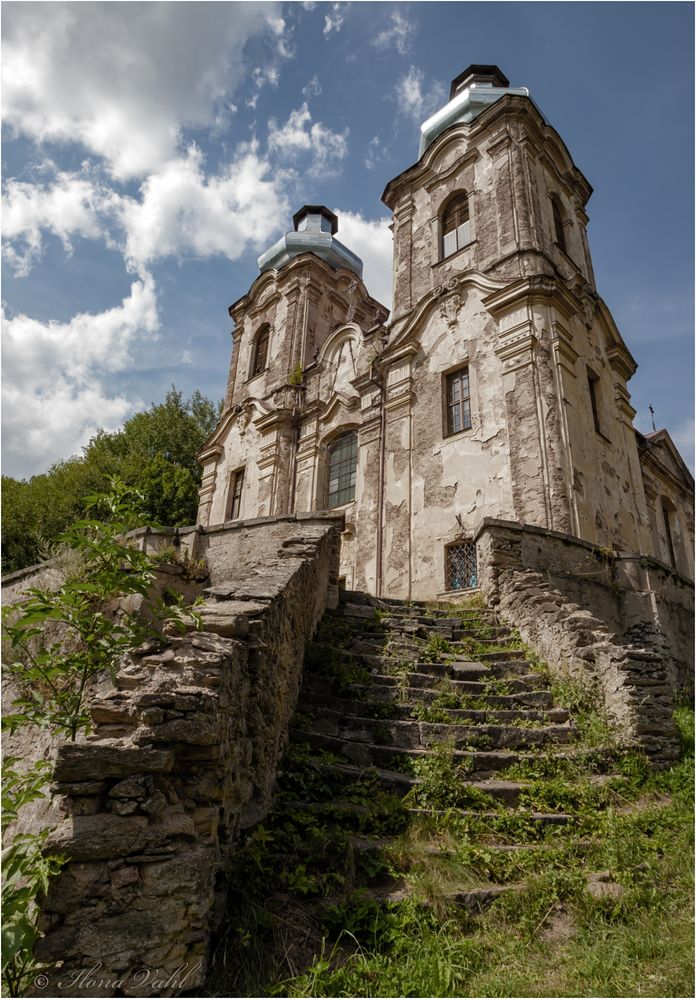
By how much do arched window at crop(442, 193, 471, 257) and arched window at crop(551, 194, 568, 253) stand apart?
2561 millimetres

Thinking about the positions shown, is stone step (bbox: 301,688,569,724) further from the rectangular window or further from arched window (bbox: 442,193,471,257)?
arched window (bbox: 442,193,471,257)

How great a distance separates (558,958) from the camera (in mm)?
3709

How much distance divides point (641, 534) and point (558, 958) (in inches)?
524

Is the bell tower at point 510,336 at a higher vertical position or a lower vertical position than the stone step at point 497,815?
higher

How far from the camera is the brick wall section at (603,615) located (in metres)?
6.81

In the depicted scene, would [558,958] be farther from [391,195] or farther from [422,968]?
A: [391,195]

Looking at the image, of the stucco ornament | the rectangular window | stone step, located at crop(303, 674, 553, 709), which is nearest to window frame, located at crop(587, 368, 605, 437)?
the rectangular window

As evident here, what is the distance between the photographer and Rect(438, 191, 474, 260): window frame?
1767 cm

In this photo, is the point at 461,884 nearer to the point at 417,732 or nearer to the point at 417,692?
the point at 417,732

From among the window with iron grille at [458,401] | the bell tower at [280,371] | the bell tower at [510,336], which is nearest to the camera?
the bell tower at [510,336]

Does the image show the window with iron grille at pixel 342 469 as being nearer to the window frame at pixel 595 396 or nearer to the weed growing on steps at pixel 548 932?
the window frame at pixel 595 396

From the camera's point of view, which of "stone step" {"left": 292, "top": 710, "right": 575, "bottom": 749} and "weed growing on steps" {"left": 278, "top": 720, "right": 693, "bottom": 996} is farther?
"stone step" {"left": 292, "top": 710, "right": 575, "bottom": 749}

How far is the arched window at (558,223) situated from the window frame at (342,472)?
821 centimetres

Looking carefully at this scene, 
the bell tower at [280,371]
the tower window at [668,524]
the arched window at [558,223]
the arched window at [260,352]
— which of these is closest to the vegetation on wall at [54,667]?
the bell tower at [280,371]
